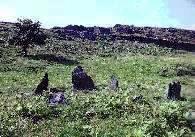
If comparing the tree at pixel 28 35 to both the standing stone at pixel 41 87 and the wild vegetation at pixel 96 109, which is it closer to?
the wild vegetation at pixel 96 109

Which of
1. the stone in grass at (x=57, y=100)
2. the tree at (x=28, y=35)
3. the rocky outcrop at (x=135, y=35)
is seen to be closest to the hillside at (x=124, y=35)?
the rocky outcrop at (x=135, y=35)

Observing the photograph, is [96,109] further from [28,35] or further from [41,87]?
[28,35]

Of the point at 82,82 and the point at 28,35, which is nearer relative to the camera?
the point at 82,82

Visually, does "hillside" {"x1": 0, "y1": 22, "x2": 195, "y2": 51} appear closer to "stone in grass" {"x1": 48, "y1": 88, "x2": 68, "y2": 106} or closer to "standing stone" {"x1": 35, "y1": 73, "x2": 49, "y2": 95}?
"standing stone" {"x1": 35, "y1": 73, "x2": 49, "y2": 95}

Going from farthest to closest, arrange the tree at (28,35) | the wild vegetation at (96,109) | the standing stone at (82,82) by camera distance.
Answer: the tree at (28,35), the standing stone at (82,82), the wild vegetation at (96,109)

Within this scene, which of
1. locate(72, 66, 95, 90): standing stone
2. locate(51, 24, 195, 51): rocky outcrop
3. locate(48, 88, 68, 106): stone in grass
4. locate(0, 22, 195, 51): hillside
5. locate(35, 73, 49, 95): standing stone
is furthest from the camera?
locate(51, 24, 195, 51): rocky outcrop

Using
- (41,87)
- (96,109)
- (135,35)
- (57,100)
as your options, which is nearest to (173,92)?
(96,109)

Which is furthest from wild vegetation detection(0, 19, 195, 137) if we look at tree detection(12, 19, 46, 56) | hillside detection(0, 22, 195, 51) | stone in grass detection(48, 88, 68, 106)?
hillside detection(0, 22, 195, 51)

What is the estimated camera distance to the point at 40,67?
74250 millimetres

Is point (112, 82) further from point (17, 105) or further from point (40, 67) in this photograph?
point (40, 67)

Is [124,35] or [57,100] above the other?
[57,100]

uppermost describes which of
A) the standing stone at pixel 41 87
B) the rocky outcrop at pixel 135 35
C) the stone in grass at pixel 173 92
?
the stone in grass at pixel 173 92

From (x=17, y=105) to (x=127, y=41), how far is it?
11033 cm

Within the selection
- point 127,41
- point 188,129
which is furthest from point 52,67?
point 127,41
